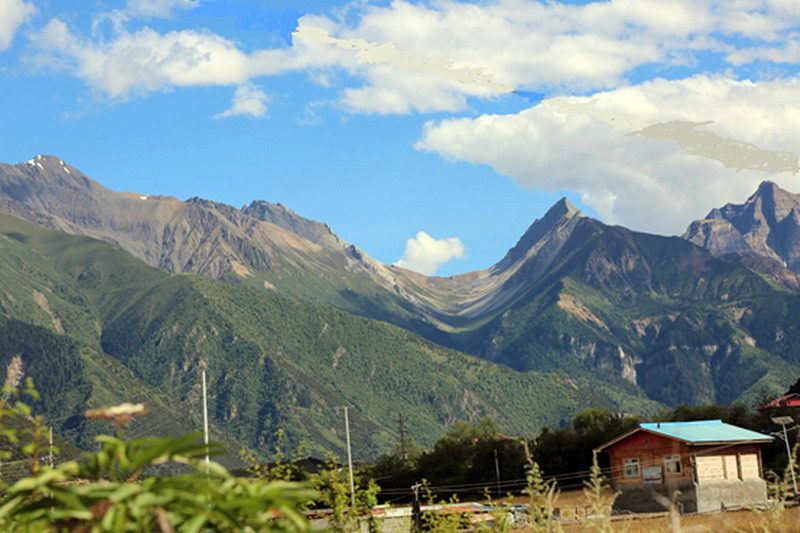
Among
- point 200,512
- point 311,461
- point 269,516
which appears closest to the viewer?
point 200,512

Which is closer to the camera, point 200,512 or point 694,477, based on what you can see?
point 200,512

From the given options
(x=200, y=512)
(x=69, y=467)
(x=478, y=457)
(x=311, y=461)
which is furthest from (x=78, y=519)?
(x=311, y=461)

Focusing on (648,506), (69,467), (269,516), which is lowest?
(648,506)

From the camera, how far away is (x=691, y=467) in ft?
222

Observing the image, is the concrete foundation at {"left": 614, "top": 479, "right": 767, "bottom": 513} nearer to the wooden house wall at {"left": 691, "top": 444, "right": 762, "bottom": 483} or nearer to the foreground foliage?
the wooden house wall at {"left": 691, "top": 444, "right": 762, "bottom": 483}

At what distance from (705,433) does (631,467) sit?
20.2ft

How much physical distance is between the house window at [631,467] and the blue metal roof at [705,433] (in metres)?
2.64

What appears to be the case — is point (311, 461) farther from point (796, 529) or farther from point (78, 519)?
point (78, 519)

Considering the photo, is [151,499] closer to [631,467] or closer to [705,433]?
[705,433]

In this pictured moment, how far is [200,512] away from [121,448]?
0.75 m

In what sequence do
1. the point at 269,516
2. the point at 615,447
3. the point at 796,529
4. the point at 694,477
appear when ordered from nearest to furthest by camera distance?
the point at 269,516 < the point at 796,529 < the point at 694,477 < the point at 615,447

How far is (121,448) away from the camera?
20.2 ft

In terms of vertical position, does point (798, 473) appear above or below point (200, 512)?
below

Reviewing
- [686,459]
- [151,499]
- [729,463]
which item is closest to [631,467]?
[686,459]
